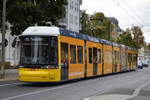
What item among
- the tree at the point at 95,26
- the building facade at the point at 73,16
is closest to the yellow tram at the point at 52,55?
the building facade at the point at 73,16

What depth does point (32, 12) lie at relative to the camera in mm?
28266

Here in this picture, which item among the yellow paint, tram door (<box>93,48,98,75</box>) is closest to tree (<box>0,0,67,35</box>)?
tram door (<box>93,48,98,75</box>)

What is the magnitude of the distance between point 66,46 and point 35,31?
Result: 85.9 inches

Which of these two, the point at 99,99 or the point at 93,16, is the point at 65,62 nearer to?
the point at 99,99

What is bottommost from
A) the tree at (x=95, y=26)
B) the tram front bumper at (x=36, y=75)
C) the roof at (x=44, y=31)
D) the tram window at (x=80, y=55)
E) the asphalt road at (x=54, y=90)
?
the asphalt road at (x=54, y=90)

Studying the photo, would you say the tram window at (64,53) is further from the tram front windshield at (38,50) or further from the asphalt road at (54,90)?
the asphalt road at (54,90)

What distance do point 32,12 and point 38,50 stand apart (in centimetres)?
975

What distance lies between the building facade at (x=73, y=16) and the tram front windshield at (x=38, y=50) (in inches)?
2303

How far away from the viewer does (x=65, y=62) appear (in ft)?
67.4

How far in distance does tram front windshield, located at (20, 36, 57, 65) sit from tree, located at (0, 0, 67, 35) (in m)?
7.81

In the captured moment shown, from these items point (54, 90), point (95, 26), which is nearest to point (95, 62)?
point (54, 90)

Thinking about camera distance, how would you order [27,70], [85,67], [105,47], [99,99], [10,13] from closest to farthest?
[99,99], [27,70], [85,67], [10,13], [105,47]

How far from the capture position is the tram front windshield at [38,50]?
1895cm

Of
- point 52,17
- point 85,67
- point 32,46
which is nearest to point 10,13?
point 52,17
